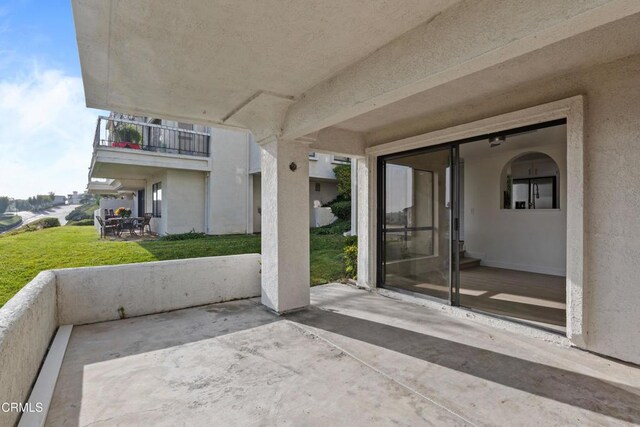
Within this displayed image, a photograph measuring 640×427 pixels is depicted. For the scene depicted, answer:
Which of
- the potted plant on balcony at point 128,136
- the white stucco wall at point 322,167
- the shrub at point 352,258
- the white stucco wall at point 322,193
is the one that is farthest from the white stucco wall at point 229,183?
the shrub at point 352,258

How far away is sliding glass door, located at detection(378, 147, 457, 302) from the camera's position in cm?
521

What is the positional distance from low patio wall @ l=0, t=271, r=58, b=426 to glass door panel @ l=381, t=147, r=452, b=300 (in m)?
5.15

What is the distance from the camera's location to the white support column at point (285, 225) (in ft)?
16.6

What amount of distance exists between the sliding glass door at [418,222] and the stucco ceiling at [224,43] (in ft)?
8.56

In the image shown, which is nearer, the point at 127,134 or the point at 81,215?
the point at 127,134

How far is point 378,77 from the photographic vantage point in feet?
10.7

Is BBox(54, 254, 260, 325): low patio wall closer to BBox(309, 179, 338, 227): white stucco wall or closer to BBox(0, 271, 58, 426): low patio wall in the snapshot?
BBox(0, 271, 58, 426): low patio wall

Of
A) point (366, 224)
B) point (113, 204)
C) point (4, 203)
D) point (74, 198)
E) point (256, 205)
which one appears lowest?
point (366, 224)

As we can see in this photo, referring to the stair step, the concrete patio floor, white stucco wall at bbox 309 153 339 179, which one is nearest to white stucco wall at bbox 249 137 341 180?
white stucco wall at bbox 309 153 339 179

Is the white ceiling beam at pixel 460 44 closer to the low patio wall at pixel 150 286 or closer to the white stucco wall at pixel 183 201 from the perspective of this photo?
the low patio wall at pixel 150 286

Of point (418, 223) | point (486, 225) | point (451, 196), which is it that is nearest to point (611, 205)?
point (451, 196)

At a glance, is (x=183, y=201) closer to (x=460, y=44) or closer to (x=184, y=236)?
(x=184, y=236)

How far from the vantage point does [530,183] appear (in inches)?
335

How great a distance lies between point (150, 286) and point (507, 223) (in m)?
8.38
